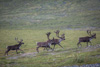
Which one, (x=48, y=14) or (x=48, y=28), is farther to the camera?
(x=48, y=14)

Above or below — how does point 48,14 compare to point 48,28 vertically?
above

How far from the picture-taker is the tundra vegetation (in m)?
12.8

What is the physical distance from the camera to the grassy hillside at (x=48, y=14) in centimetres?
2773

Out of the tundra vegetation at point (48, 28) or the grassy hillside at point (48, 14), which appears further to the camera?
the grassy hillside at point (48, 14)

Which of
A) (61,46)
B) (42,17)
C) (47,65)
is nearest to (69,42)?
(61,46)

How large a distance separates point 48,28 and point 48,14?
5.23 metres

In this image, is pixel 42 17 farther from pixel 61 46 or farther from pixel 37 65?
pixel 37 65

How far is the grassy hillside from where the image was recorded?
27.7m

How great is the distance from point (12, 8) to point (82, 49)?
24160 millimetres

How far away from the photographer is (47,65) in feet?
39.4

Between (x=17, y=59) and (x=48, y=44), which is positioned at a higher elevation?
(x=48, y=44)

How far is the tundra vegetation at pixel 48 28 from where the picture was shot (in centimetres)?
1280

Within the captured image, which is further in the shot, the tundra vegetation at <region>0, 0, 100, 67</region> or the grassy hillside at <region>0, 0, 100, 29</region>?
the grassy hillside at <region>0, 0, 100, 29</region>

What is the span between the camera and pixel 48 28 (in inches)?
1025
